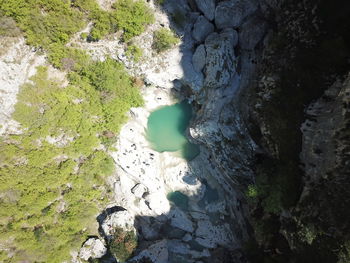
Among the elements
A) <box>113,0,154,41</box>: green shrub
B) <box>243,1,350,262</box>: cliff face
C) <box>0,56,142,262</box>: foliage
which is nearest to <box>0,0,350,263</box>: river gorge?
<box>243,1,350,262</box>: cliff face

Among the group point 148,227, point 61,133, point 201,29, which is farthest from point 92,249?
point 201,29

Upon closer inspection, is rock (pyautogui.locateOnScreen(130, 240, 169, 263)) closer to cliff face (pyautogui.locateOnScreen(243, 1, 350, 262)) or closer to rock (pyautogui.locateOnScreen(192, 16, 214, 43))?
cliff face (pyautogui.locateOnScreen(243, 1, 350, 262))

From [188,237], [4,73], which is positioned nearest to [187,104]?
[188,237]

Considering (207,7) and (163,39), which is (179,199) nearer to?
(163,39)

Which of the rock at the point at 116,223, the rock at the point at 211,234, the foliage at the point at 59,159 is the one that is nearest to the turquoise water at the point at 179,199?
Result: the rock at the point at 211,234

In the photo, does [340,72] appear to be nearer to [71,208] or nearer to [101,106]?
[101,106]

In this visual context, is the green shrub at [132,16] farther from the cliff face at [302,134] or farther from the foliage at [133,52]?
the cliff face at [302,134]
